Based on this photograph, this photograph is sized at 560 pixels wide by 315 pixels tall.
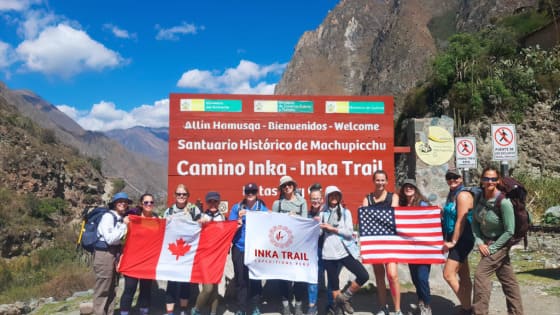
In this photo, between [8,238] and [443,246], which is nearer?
[443,246]

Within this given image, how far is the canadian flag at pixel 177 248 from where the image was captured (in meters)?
5.75

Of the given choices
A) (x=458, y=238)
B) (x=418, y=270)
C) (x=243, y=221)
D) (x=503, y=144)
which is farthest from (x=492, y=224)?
(x=503, y=144)

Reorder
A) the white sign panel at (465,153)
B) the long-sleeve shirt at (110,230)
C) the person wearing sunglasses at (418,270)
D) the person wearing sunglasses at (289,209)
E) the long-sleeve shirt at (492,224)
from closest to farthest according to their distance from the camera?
the long-sleeve shirt at (492,224)
the long-sleeve shirt at (110,230)
the person wearing sunglasses at (418,270)
the person wearing sunglasses at (289,209)
the white sign panel at (465,153)

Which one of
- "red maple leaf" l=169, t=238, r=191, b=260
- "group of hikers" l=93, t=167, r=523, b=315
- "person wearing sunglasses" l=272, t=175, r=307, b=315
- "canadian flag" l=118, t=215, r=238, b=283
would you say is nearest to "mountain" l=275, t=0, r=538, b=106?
"group of hikers" l=93, t=167, r=523, b=315

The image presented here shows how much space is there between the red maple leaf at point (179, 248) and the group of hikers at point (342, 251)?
1.21 ft

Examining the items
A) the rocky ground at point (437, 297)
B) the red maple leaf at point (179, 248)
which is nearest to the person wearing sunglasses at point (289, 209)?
the rocky ground at point (437, 297)

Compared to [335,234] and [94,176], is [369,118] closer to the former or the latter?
[335,234]

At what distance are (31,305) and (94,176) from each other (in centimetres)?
3811

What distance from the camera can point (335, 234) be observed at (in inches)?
215

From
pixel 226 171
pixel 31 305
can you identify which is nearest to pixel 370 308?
pixel 226 171

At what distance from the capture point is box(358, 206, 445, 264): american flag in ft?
18.4

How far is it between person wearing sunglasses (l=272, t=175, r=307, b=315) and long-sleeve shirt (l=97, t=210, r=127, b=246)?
203 cm

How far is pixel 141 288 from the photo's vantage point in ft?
19.0

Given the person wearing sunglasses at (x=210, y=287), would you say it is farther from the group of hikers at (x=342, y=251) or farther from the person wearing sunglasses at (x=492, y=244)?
the person wearing sunglasses at (x=492, y=244)
